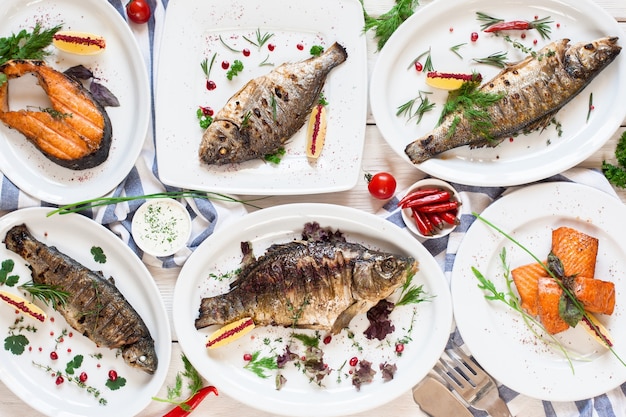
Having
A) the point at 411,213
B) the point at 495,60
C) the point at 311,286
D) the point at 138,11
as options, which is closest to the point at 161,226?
the point at 311,286

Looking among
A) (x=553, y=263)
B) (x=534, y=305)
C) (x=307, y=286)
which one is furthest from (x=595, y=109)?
(x=307, y=286)

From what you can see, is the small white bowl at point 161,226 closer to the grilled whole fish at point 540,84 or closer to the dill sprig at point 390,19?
the dill sprig at point 390,19

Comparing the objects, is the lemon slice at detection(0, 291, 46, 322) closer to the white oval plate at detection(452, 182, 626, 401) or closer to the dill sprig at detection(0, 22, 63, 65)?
the dill sprig at detection(0, 22, 63, 65)

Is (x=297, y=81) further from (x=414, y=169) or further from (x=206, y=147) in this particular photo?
(x=414, y=169)

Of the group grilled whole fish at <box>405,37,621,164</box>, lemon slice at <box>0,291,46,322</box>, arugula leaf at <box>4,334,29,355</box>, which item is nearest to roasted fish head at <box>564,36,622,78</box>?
grilled whole fish at <box>405,37,621,164</box>

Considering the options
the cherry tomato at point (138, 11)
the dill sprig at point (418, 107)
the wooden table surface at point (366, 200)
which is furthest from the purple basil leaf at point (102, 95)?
the dill sprig at point (418, 107)

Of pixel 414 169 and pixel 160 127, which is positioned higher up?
pixel 160 127
